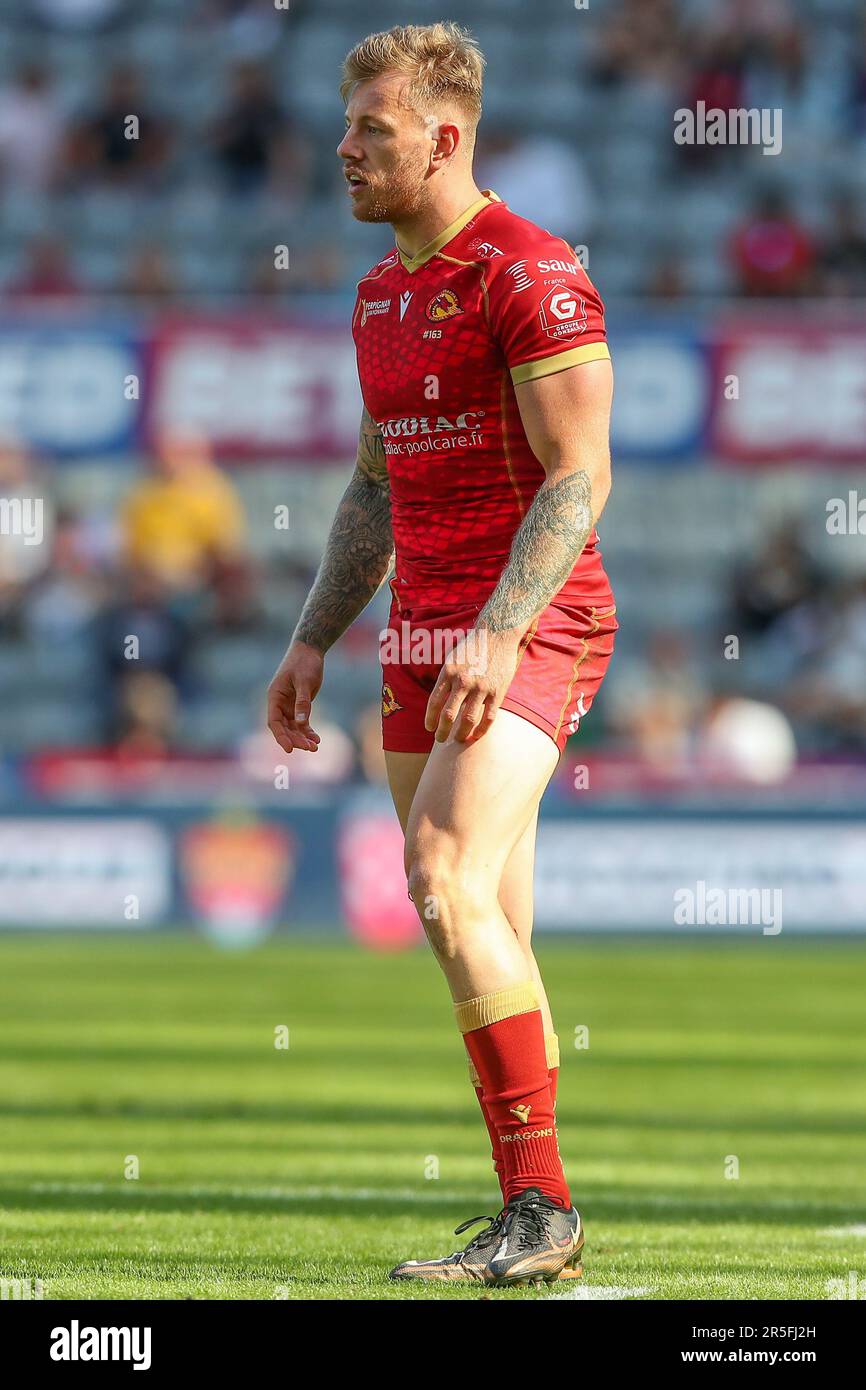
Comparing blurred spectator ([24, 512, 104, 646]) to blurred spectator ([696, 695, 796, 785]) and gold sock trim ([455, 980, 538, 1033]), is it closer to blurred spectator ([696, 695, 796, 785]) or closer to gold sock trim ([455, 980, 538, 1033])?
blurred spectator ([696, 695, 796, 785])

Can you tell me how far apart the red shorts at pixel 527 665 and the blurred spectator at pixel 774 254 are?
48.4 ft

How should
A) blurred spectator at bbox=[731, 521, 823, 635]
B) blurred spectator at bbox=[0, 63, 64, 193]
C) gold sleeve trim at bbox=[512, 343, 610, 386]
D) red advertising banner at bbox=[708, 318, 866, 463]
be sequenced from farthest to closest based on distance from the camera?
blurred spectator at bbox=[0, 63, 64, 193], blurred spectator at bbox=[731, 521, 823, 635], red advertising banner at bbox=[708, 318, 866, 463], gold sleeve trim at bbox=[512, 343, 610, 386]

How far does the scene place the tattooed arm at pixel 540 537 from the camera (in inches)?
185

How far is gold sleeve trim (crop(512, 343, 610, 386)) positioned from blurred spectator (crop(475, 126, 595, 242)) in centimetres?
1555

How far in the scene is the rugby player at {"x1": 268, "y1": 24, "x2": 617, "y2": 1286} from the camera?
4793 mm

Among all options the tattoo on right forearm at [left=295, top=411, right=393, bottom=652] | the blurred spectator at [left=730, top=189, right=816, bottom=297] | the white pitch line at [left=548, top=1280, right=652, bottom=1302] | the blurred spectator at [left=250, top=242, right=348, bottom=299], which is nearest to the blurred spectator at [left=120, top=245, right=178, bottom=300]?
the blurred spectator at [left=250, top=242, right=348, bottom=299]

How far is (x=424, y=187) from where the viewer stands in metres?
5.05

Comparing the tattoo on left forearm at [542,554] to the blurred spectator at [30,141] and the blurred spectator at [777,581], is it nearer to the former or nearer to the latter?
the blurred spectator at [777,581]

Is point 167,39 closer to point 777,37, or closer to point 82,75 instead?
point 82,75

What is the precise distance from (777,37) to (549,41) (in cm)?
278

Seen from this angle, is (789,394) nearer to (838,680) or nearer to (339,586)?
(838,680)
